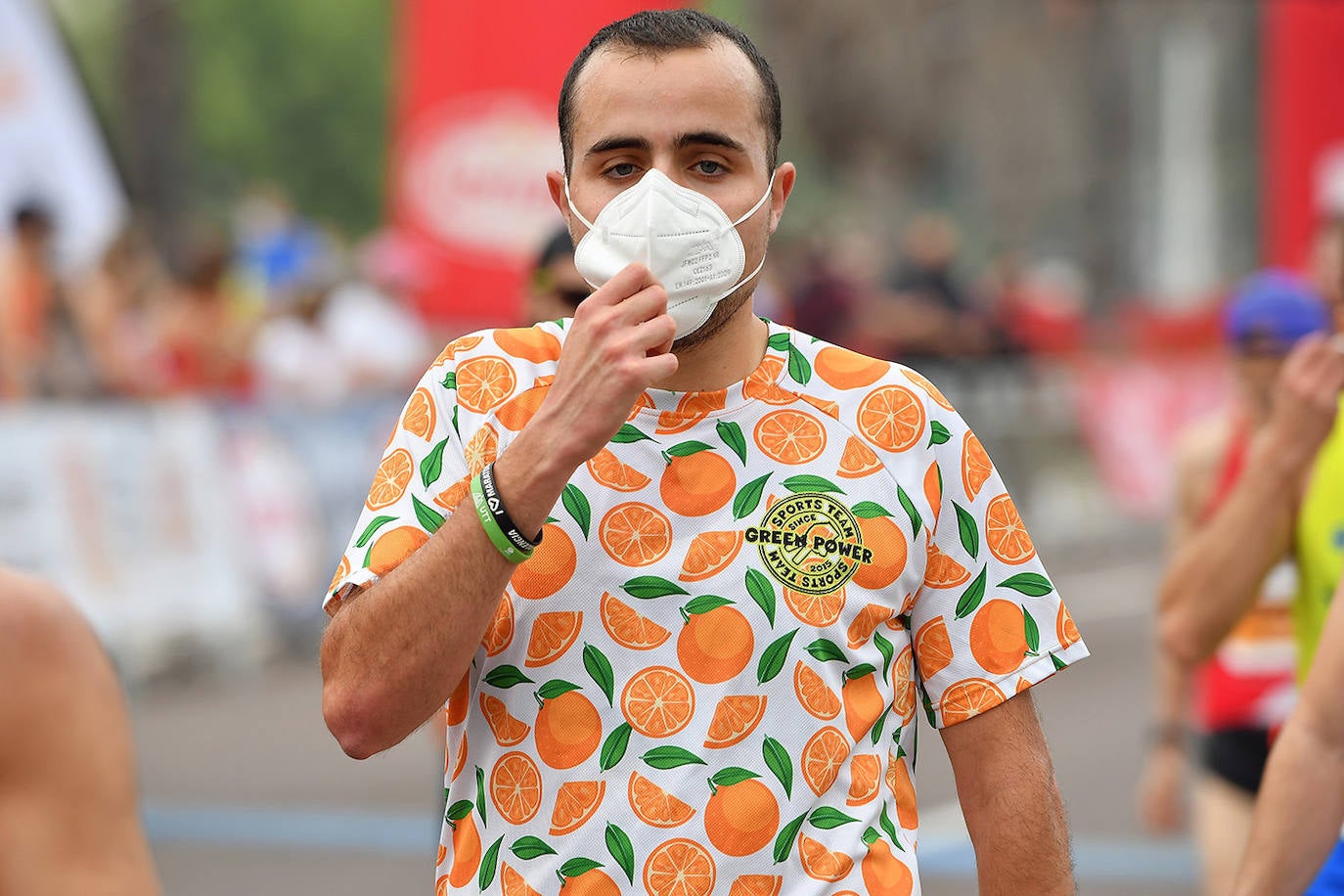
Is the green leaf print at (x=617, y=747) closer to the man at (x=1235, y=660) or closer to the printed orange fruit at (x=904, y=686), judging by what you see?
the printed orange fruit at (x=904, y=686)

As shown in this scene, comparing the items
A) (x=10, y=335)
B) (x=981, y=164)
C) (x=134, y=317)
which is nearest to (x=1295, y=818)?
(x=10, y=335)

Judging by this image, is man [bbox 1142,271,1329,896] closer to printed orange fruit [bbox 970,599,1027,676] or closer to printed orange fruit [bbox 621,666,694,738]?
printed orange fruit [bbox 970,599,1027,676]

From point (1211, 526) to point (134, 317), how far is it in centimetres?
1016

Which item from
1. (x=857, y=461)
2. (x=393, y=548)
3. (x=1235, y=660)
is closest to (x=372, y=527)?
(x=393, y=548)

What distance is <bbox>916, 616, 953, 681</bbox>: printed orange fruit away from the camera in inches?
113

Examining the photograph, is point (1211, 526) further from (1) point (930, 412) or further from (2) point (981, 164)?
(2) point (981, 164)

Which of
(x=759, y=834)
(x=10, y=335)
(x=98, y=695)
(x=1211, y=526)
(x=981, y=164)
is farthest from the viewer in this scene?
(x=981, y=164)

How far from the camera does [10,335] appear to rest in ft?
38.5

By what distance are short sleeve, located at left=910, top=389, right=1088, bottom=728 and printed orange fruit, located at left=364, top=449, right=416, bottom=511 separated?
2.22 ft

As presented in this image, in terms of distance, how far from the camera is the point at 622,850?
2.67 metres

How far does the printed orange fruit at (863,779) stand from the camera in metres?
2.75

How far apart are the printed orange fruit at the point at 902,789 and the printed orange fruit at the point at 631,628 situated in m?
0.36

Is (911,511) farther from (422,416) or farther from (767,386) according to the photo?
(422,416)

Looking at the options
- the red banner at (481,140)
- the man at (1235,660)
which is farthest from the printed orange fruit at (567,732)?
the red banner at (481,140)
